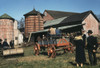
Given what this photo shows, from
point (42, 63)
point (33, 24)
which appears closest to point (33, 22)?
point (33, 24)

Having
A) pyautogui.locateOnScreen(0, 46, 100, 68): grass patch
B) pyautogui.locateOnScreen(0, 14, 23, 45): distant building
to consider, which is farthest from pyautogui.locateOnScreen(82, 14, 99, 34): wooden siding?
pyautogui.locateOnScreen(0, 46, 100, 68): grass patch

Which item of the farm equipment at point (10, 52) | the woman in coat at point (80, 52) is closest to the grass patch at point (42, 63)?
the woman in coat at point (80, 52)

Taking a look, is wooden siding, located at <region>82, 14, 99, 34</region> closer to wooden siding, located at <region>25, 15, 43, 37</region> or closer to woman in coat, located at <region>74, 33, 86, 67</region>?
wooden siding, located at <region>25, 15, 43, 37</region>

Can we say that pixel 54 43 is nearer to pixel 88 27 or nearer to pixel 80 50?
pixel 80 50

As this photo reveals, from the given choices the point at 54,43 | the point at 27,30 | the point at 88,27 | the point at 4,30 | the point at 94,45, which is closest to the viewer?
the point at 94,45

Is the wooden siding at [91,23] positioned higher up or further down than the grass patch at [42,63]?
higher up

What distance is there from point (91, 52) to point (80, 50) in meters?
0.51

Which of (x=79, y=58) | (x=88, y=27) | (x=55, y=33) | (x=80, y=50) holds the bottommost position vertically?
(x=79, y=58)

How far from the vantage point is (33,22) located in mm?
28328

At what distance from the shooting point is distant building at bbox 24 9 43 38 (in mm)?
28219

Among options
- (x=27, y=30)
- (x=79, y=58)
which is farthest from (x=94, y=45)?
(x=27, y=30)

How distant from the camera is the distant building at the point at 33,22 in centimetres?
2822

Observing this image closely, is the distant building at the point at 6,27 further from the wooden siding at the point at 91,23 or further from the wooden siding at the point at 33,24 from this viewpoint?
the wooden siding at the point at 91,23

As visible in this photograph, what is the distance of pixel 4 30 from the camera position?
34.1 m
